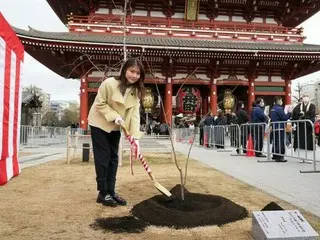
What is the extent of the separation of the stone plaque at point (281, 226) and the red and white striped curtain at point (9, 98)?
145 inches

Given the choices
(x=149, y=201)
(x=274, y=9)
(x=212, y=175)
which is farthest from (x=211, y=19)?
(x=149, y=201)

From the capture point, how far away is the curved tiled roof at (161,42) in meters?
15.8

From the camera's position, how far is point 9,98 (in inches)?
204

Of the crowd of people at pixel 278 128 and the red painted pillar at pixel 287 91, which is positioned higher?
the red painted pillar at pixel 287 91

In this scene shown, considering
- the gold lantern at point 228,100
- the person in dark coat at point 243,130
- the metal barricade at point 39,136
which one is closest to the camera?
the person in dark coat at point 243,130

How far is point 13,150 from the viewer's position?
565cm

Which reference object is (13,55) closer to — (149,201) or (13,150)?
(13,150)

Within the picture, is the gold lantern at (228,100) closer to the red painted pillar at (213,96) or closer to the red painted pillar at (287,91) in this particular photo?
the red painted pillar at (213,96)

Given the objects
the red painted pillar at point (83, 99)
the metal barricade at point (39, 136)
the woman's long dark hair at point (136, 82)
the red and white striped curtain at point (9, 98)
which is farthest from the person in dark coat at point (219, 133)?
the woman's long dark hair at point (136, 82)

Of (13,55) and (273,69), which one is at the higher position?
(273,69)

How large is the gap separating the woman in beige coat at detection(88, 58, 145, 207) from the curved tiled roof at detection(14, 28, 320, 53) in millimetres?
12600

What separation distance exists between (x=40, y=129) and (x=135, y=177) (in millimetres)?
13714

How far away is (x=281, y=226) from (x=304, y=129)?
Answer: 5401 millimetres

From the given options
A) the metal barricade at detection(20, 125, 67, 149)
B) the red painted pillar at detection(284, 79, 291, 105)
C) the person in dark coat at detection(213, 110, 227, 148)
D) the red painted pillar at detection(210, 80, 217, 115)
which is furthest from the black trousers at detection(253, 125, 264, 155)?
the red painted pillar at detection(284, 79, 291, 105)
